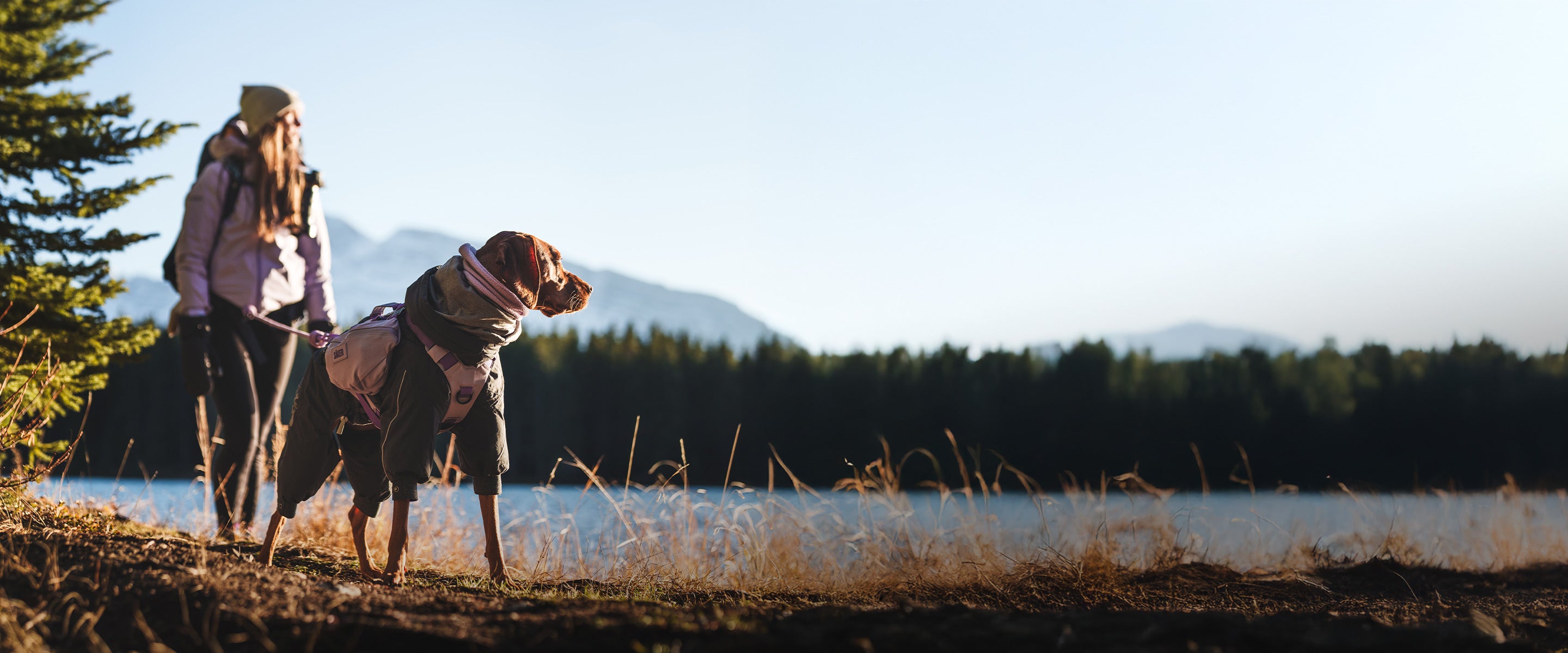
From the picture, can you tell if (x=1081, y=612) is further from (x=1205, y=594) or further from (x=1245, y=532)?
(x=1245, y=532)

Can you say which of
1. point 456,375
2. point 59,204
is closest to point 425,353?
point 456,375

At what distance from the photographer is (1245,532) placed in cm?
531

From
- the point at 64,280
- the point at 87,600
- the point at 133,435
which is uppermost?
the point at 64,280

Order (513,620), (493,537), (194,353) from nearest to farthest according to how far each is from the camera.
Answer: (513,620)
(493,537)
(194,353)

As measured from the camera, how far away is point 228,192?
148 inches

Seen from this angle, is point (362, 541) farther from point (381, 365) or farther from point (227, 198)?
point (227, 198)

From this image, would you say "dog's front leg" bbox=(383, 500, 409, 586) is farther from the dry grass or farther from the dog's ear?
the dog's ear

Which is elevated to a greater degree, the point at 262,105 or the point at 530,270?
the point at 262,105

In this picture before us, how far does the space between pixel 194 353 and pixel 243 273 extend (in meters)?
0.37

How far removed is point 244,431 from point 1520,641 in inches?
171

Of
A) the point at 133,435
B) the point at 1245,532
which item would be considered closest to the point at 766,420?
the point at 133,435

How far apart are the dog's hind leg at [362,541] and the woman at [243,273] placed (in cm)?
109

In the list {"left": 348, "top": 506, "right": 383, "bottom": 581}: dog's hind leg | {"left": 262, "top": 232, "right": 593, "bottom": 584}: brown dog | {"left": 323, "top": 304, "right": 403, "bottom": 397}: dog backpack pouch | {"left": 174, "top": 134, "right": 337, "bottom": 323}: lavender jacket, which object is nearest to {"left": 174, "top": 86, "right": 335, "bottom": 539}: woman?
{"left": 174, "top": 134, "right": 337, "bottom": 323}: lavender jacket

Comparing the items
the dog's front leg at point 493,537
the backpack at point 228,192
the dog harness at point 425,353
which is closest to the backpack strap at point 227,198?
the backpack at point 228,192
